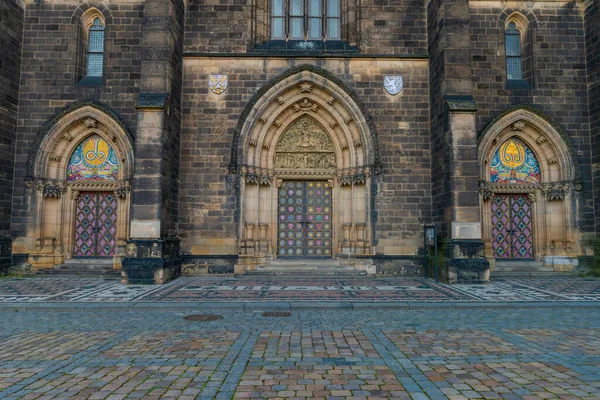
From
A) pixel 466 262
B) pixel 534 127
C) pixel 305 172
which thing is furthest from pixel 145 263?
pixel 534 127

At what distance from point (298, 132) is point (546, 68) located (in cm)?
962

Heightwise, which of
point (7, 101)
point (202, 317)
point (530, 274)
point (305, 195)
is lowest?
point (202, 317)

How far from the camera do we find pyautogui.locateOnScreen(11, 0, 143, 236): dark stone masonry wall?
51.0 feet

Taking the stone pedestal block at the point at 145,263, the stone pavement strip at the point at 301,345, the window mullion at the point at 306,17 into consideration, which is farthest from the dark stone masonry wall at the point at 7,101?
the window mullion at the point at 306,17

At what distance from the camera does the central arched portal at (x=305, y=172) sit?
15.5m

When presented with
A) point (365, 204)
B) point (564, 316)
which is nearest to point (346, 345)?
point (564, 316)

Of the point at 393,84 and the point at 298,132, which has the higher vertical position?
the point at 393,84

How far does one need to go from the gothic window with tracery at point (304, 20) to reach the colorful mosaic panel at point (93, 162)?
765 cm

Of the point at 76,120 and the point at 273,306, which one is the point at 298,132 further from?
the point at 273,306

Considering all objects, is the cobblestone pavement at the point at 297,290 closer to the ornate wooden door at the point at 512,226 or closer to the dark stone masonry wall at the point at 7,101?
the ornate wooden door at the point at 512,226

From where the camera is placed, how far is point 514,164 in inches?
638

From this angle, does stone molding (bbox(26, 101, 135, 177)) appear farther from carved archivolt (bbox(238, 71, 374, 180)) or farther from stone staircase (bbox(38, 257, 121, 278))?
carved archivolt (bbox(238, 71, 374, 180))

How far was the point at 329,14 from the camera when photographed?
16.8 metres

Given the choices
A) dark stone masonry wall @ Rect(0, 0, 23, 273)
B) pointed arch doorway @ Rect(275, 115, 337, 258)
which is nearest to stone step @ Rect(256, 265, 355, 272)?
pointed arch doorway @ Rect(275, 115, 337, 258)
